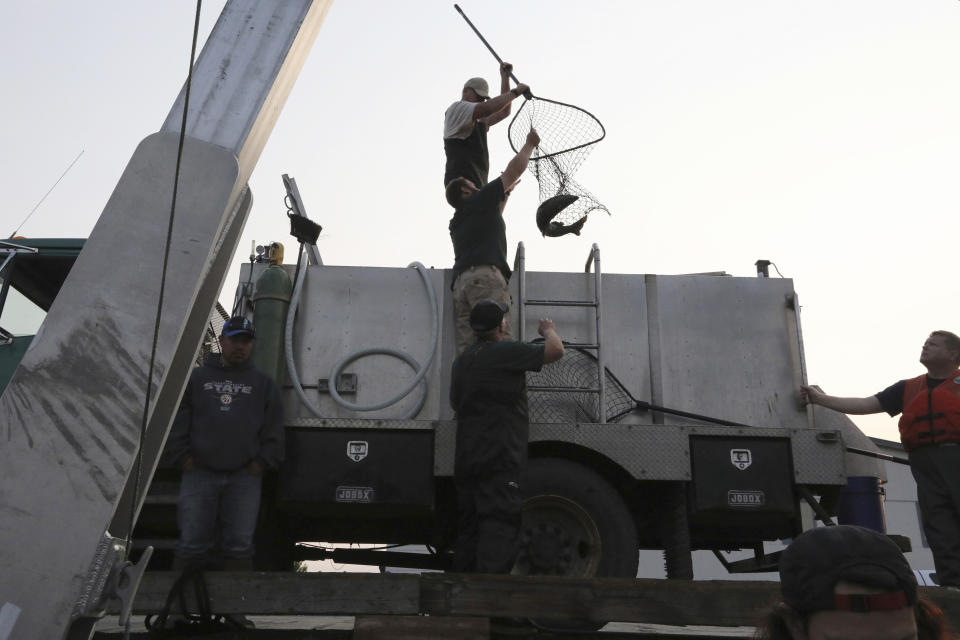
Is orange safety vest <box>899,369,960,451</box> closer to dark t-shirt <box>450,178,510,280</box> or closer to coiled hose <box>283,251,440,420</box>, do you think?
dark t-shirt <box>450,178,510,280</box>

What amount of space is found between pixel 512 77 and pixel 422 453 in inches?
118

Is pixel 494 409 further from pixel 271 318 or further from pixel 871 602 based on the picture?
pixel 871 602

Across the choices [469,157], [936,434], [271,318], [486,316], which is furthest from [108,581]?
[936,434]

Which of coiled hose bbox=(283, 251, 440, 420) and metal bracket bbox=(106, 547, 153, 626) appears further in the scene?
coiled hose bbox=(283, 251, 440, 420)

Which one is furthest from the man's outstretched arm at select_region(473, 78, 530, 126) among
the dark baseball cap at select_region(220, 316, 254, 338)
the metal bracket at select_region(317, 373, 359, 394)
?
the dark baseball cap at select_region(220, 316, 254, 338)

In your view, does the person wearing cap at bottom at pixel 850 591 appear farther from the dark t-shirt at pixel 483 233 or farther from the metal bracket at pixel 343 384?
the metal bracket at pixel 343 384

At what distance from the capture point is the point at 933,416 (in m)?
5.07

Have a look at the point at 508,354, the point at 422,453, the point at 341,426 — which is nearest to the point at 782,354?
the point at 508,354

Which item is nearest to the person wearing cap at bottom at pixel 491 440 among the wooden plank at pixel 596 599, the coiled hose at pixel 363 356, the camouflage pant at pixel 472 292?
the camouflage pant at pixel 472 292

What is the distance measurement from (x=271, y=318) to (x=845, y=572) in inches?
187

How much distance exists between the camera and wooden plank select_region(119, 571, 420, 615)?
12.5 feet

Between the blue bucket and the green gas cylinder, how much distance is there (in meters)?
3.70

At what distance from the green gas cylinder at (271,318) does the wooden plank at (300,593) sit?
204 centimetres

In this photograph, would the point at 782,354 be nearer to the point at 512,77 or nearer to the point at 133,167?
the point at 512,77
